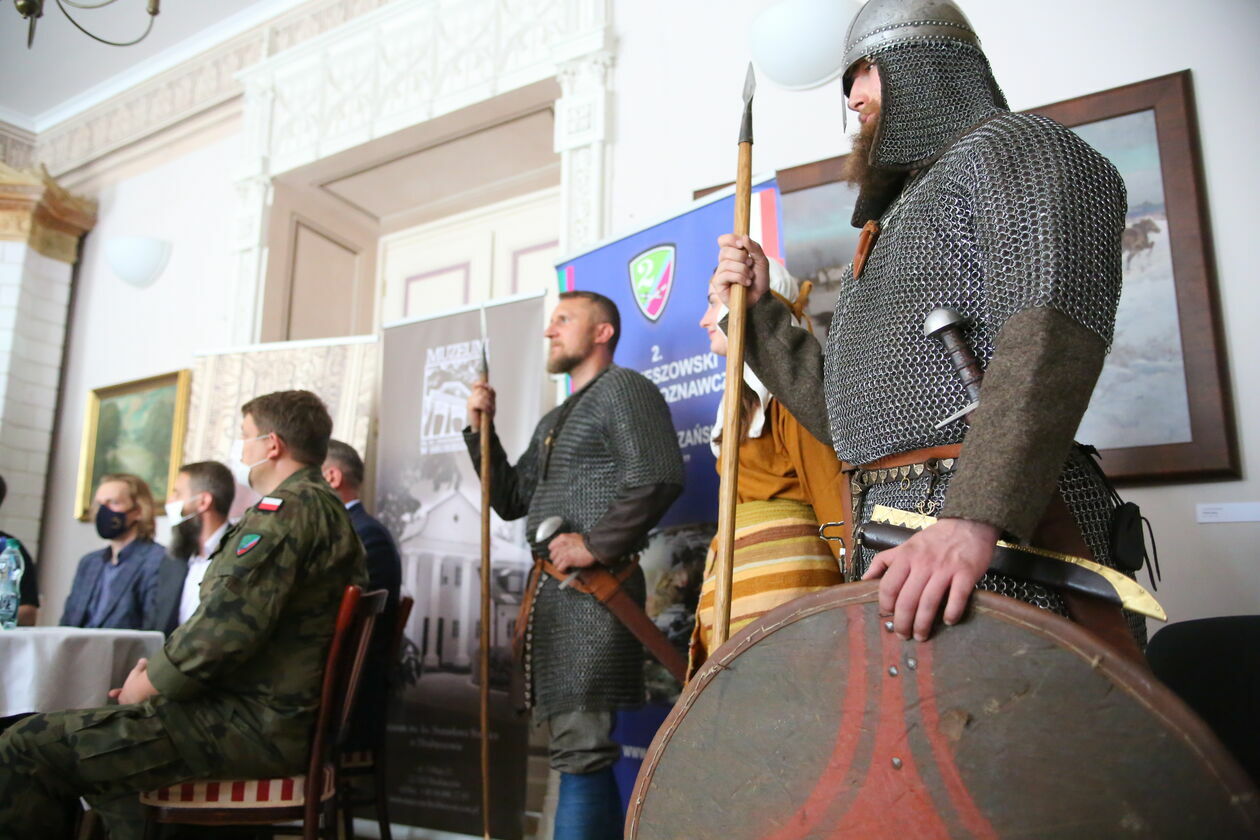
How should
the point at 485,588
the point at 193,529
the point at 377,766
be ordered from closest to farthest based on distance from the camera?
the point at 485,588 → the point at 377,766 → the point at 193,529

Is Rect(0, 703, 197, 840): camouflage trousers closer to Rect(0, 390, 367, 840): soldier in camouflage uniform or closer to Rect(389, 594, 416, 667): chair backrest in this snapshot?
Rect(0, 390, 367, 840): soldier in camouflage uniform

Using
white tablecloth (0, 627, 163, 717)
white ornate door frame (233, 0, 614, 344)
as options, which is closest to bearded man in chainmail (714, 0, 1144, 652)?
white tablecloth (0, 627, 163, 717)

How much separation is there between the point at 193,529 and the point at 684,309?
246cm

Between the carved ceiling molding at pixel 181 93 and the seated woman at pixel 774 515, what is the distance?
4.06 m

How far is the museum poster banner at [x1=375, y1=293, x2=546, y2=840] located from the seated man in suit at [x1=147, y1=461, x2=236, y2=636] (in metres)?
0.67

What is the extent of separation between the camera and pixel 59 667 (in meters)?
2.35

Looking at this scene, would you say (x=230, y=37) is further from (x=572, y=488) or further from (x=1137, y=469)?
(x=1137, y=469)

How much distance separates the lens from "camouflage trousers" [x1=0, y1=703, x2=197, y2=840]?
6.56 feet

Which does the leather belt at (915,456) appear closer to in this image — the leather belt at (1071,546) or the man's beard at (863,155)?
the leather belt at (1071,546)

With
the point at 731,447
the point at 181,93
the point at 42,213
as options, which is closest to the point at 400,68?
the point at 181,93

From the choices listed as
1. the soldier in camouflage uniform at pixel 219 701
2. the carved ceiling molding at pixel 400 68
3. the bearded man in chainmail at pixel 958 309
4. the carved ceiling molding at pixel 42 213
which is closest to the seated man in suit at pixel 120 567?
the soldier in camouflage uniform at pixel 219 701

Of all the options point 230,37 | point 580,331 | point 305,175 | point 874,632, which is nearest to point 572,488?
point 580,331

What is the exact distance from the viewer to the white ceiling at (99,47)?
18.4 feet

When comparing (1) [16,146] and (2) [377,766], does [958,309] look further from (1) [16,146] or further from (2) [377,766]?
(1) [16,146]
